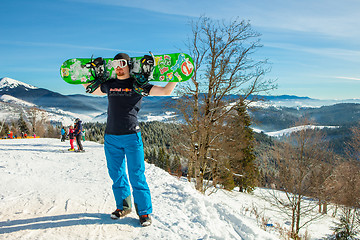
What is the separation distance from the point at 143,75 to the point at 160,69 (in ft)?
2.54

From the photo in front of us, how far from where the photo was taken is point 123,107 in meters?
3.52

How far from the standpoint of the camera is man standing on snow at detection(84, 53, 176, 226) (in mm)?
3438

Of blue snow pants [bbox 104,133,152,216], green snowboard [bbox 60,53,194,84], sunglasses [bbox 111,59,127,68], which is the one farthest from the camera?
green snowboard [bbox 60,53,194,84]

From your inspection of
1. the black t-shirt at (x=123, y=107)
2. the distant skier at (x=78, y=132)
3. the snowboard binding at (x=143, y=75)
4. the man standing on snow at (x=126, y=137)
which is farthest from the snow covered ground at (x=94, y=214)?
the distant skier at (x=78, y=132)

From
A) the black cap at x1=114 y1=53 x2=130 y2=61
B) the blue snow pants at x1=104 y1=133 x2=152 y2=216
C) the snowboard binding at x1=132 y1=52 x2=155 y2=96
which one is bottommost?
the blue snow pants at x1=104 y1=133 x2=152 y2=216

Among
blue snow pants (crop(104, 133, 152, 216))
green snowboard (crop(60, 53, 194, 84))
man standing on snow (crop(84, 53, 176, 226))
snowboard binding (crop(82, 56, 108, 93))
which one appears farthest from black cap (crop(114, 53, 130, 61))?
blue snow pants (crop(104, 133, 152, 216))

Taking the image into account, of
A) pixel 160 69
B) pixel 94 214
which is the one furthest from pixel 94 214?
pixel 160 69

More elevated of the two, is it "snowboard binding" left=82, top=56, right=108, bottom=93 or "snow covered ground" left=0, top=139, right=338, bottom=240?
"snowboard binding" left=82, top=56, right=108, bottom=93

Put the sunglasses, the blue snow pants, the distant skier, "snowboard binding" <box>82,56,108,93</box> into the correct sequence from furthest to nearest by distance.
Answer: the distant skier
"snowboard binding" <box>82,56,108,93</box>
the sunglasses
the blue snow pants

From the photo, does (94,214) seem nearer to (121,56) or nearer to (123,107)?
(123,107)

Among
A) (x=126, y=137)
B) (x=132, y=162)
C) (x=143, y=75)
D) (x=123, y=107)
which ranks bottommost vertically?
(x=132, y=162)

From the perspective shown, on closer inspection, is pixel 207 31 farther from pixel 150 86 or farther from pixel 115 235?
pixel 115 235

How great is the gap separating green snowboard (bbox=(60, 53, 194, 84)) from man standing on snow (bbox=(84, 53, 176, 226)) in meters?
0.62

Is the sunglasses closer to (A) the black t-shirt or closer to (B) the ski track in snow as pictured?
(A) the black t-shirt
